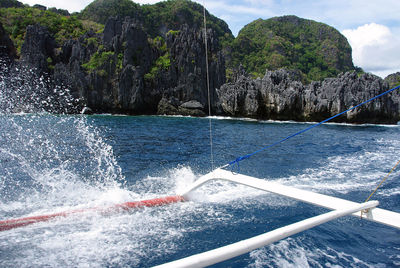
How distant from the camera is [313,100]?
4044 cm

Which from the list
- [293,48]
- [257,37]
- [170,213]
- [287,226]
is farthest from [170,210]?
[257,37]

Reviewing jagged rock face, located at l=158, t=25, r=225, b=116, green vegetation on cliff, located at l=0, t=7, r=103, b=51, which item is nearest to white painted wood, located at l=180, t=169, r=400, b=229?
jagged rock face, located at l=158, t=25, r=225, b=116

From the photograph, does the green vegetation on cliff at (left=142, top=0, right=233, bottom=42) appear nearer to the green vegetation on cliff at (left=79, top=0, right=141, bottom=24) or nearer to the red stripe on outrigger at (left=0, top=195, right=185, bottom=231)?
the green vegetation on cliff at (left=79, top=0, right=141, bottom=24)

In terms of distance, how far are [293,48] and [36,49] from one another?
307 ft

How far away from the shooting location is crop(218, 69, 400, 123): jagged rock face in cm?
3975

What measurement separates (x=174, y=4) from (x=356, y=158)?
120m

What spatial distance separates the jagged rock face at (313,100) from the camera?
39.8m

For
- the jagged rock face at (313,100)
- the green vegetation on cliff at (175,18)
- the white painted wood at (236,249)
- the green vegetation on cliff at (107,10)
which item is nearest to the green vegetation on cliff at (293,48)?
the green vegetation on cliff at (175,18)

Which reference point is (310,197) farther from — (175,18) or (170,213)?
(175,18)

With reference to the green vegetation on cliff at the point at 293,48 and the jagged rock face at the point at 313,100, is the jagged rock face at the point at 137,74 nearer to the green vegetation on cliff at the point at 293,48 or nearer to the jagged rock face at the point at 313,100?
the jagged rock face at the point at 313,100

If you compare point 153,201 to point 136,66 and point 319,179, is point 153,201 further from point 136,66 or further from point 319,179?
point 136,66

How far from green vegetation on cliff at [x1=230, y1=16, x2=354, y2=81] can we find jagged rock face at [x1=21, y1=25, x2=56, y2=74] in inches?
2264

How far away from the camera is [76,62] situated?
51.1 m

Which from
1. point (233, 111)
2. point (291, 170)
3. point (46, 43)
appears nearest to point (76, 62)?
point (46, 43)
